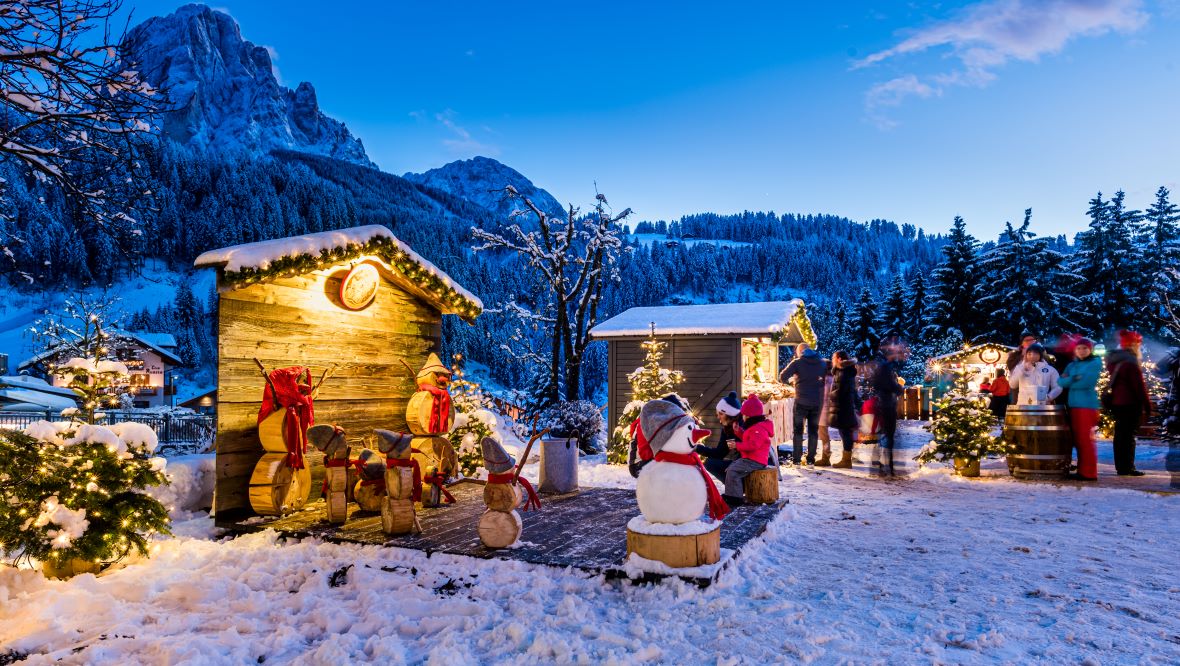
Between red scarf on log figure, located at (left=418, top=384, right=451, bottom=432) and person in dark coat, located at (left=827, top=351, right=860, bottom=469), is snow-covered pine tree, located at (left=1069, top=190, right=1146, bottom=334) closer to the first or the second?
person in dark coat, located at (left=827, top=351, right=860, bottom=469)

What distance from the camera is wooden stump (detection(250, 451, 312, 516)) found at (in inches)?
213

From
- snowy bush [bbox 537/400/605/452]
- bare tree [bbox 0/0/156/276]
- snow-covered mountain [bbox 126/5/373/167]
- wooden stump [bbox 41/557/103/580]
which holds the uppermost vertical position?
snow-covered mountain [bbox 126/5/373/167]

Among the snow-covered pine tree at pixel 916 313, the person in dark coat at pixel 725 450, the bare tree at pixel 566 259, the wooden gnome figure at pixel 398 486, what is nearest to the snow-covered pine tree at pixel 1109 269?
the snow-covered pine tree at pixel 916 313

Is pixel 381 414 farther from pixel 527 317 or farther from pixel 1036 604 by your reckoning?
pixel 527 317

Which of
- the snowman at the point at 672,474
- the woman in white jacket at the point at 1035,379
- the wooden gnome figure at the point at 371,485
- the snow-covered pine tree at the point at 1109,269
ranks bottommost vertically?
the wooden gnome figure at the point at 371,485

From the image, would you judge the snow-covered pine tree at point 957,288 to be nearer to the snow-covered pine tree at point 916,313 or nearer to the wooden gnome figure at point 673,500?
the snow-covered pine tree at point 916,313

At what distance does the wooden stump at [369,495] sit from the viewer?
225 inches

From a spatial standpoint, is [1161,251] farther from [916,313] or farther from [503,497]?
[503,497]

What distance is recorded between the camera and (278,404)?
5582 mm

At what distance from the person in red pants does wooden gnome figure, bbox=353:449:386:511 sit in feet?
29.6

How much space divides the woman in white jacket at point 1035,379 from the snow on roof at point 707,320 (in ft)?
17.6

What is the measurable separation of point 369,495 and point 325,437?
2.76 feet

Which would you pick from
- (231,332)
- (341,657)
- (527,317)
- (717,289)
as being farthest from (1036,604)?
(717,289)

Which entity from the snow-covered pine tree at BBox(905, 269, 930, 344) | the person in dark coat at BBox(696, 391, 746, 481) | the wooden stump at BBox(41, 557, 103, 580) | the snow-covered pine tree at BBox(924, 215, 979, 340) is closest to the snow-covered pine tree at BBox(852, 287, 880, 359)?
the snow-covered pine tree at BBox(905, 269, 930, 344)
